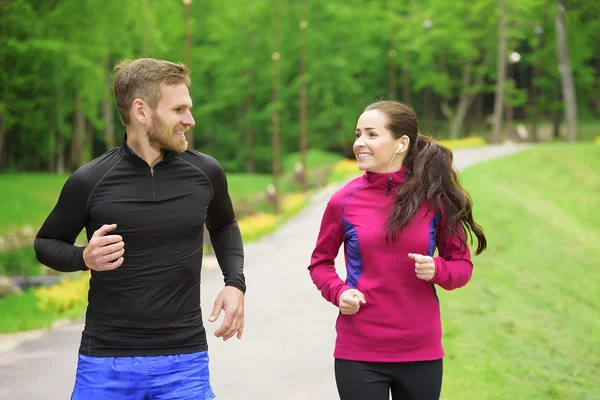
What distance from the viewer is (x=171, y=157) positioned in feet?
12.7

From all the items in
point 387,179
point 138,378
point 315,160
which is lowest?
point 315,160

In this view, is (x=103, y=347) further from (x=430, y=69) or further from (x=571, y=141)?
(x=430, y=69)

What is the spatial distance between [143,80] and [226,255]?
0.92 metres

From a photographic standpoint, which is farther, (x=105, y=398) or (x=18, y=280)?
(x=18, y=280)

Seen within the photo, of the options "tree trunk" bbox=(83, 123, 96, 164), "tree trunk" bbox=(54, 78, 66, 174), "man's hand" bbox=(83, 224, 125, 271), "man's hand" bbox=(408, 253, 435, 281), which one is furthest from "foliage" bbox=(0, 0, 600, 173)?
"man's hand" bbox=(83, 224, 125, 271)

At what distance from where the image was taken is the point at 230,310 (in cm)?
395

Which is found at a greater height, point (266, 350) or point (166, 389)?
point (166, 389)

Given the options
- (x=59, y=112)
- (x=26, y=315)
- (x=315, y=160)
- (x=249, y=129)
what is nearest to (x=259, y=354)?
(x=26, y=315)

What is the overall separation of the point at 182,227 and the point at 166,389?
2.21 feet

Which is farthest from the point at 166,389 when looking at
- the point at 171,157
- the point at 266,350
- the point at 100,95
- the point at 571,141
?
the point at 571,141

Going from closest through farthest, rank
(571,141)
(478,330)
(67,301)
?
(478,330), (67,301), (571,141)

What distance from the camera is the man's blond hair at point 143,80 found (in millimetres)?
3770

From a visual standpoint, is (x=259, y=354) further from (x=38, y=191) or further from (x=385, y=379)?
(x=38, y=191)

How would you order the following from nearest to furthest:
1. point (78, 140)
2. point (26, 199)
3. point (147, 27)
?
point (26, 199) → point (147, 27) → point (78, 140)
